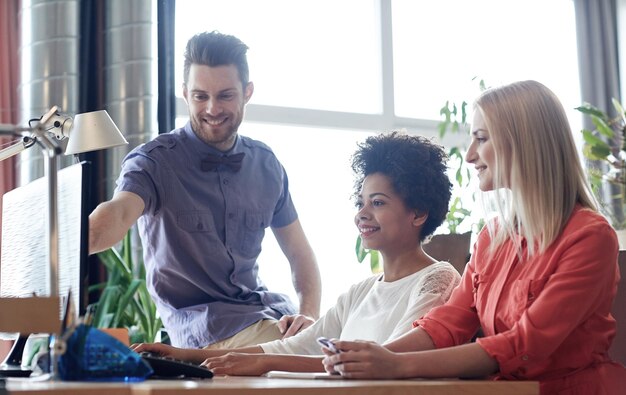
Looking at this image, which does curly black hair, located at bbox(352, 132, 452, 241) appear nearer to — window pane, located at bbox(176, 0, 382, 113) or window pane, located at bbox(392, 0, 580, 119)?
window pane, located at bbox(176, 0, 382, 113)

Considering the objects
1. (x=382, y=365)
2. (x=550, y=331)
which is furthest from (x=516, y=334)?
(x=382, y=365)

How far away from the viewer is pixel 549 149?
1842 millimetres

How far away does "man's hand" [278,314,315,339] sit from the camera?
2.68 metres

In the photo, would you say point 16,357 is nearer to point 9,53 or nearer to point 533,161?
point 533,161

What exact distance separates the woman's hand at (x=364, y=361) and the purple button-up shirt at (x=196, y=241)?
1.30 m

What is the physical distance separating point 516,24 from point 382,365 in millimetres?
5007

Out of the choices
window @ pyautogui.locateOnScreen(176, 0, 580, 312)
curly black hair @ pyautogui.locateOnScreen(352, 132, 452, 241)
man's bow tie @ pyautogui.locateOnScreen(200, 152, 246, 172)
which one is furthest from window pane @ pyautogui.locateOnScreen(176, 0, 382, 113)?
curly black hair @ pyautogui.locateOnScreen(352, 132, 452, 241)

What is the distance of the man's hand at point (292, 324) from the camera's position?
8.79ft

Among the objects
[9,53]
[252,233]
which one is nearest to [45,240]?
[252,233]

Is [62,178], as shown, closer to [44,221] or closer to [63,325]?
[44,221]

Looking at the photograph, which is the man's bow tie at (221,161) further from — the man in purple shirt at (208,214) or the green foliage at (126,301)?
the green foliage at (126,301)

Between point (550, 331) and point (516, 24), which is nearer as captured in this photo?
point (550, 331)

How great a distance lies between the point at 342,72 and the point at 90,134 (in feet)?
10.7

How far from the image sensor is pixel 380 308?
7.04 ft
